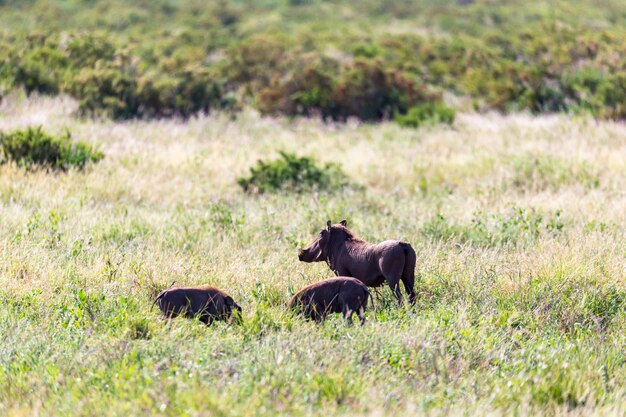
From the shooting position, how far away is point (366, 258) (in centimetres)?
614

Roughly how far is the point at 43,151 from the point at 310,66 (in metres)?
9.52

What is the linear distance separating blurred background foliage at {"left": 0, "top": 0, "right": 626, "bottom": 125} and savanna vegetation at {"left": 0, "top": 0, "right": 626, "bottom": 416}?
0.31 feet

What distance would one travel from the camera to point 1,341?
5043mm

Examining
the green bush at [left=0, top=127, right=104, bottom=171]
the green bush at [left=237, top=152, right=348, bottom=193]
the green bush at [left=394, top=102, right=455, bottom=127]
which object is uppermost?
the green bush at [left=0, top=127, right=104, bottom=171]

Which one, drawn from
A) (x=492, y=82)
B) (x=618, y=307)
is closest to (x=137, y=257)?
(x=618, y=307)

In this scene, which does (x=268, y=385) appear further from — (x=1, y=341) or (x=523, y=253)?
(x=523, y=253)

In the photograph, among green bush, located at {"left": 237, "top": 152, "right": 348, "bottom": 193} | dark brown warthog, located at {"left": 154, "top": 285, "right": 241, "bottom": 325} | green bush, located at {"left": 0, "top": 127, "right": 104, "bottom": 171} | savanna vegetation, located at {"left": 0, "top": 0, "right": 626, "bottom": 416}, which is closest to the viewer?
savanna vegetation, located at {"left": 0, "top": 0, "right": 626, "bottom": 416}

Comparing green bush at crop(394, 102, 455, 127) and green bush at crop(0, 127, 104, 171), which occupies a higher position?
green bush at crop(0, 127, 104, 171)

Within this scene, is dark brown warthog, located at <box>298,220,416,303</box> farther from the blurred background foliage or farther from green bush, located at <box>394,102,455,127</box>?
the blurred background foliage

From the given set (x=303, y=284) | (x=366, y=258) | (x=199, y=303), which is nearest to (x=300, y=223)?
(x=303, y=284)


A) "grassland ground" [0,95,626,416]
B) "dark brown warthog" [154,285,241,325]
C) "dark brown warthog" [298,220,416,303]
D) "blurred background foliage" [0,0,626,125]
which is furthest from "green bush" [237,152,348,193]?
"blurred background foliage" [0,0,626,125]

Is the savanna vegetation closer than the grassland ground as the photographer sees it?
No

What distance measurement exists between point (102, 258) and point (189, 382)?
2999 mm

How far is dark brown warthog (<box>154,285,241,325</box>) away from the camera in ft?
18.2
